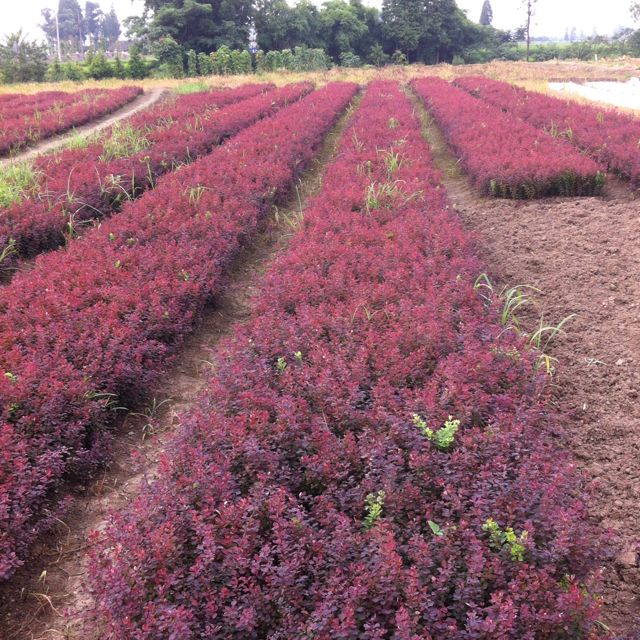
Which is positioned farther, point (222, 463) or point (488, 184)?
point (488, 184)

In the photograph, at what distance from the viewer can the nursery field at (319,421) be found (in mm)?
2158

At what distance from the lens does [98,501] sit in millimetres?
3342

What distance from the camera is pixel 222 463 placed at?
276cm

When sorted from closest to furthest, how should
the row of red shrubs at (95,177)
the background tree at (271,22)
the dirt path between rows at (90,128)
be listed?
the row of red shrubs at (95,177)
the dirt path between rows at (90,128)
the background tree at (271,22)

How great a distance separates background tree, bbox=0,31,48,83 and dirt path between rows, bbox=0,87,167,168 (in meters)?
14.2

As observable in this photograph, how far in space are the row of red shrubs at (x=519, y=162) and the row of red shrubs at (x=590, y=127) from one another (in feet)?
1.63

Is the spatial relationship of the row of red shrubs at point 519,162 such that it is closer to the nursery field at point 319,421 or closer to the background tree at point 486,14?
the nursery field at point 319,421

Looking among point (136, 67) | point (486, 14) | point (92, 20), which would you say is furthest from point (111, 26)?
point (136, 67)

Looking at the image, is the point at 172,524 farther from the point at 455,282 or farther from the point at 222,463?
the point at 455,282

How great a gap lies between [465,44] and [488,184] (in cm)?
6447

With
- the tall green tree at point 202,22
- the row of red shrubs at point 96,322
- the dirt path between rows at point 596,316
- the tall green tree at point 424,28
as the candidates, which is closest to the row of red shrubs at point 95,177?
the row of red shrubs at point 96,322

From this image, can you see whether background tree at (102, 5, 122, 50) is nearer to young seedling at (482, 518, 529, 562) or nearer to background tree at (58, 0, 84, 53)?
background tree at (58, 0, 84, 53)

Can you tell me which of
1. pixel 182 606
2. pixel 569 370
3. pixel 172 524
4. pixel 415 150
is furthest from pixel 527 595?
pixel 415 150

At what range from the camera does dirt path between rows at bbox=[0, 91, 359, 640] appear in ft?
8.45
